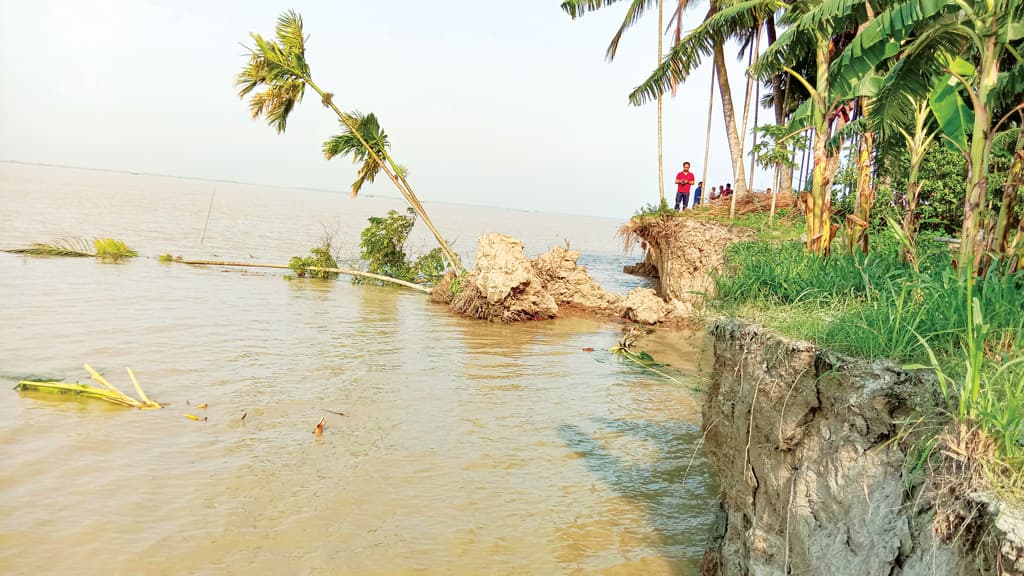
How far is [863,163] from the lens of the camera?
6.68 metres

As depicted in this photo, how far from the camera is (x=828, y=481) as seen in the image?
343cm

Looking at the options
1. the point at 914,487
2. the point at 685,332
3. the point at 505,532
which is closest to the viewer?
the point at 914,487

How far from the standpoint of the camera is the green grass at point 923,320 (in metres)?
2.71

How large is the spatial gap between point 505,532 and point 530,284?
9.59 m

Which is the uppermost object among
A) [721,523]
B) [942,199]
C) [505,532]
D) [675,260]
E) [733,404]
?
[942,199]

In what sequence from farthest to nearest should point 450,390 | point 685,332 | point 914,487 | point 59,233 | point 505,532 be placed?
point 59,233
point 685,332
point 450,390
point 505,532
point 914,487

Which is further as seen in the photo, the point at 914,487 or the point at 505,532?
the point at 505,532

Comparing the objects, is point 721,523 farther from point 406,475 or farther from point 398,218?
point 398,218

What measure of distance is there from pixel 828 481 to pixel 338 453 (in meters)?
4.99

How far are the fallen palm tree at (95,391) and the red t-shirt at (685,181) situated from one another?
54.7 feet

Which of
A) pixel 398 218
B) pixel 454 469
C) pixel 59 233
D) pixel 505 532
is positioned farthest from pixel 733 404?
pixel 59 233

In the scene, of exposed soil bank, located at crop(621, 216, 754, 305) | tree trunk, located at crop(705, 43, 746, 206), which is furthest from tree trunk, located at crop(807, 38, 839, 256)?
tree trunk, located at crop(705, 43, 746, 206)

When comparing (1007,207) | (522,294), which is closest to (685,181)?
(522,294)

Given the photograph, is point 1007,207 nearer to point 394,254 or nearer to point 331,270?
point 394,254
